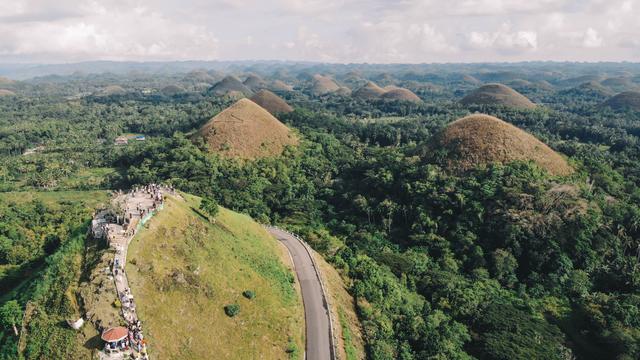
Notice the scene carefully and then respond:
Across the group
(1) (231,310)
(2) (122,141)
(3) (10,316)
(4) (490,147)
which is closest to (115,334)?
(3) (10,316)

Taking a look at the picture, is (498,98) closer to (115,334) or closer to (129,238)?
(129,238)

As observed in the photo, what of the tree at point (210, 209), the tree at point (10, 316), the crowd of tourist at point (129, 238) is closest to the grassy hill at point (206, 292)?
the crowd of tourist at point (129, 238)

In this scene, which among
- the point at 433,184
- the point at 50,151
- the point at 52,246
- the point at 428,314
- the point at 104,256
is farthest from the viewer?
the point at 50,151

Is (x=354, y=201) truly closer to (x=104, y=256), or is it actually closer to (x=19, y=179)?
(x=104, y=256)

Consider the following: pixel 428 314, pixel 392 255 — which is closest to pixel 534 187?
pixel 392 255

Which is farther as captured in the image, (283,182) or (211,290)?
(283,182)

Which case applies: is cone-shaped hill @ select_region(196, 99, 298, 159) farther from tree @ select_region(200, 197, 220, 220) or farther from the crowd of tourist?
the crowd of tourist
